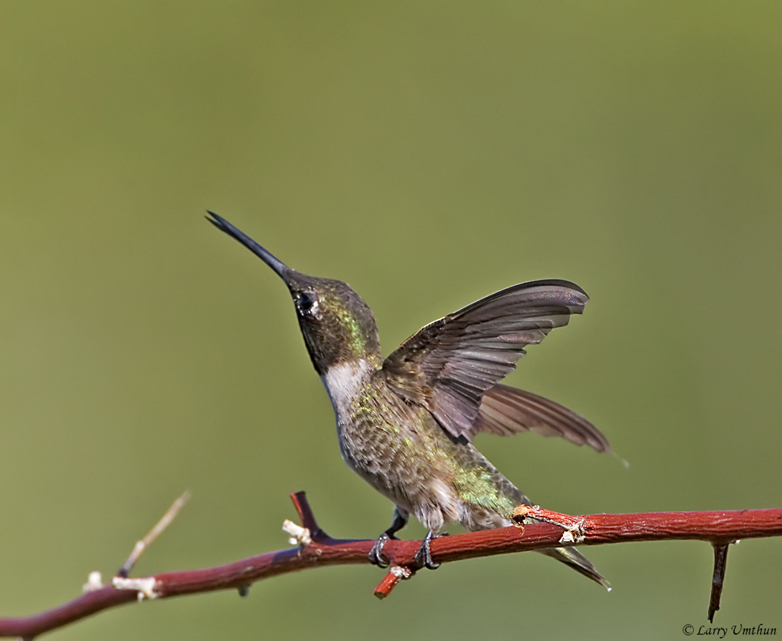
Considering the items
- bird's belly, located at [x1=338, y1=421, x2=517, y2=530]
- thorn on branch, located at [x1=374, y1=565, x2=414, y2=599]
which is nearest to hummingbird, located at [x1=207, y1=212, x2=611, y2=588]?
bird's belly, located at [x1=338, y1=421, x2=517, y2=530]

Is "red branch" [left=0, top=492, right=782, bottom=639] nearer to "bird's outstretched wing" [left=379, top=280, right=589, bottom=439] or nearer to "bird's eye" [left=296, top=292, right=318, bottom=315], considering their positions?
"bird's outstretched wing" [left=379, top=280, right=589, bottom=439]

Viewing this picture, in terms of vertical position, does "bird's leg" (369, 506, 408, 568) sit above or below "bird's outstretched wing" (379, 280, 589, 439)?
below

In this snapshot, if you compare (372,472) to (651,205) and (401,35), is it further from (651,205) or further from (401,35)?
(401,35)

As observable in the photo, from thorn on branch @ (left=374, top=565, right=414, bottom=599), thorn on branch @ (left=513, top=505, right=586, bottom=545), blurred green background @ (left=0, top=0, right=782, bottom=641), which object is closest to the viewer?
thorn on branch @ (left=513, top=505, right=586, bottom=545)

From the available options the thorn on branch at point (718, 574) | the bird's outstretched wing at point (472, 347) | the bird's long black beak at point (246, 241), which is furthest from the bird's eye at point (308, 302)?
the thorn on branch at point (718, 574)

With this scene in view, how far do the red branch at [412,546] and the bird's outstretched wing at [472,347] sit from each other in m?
0.63

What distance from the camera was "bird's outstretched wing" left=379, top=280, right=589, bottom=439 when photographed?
230 cm

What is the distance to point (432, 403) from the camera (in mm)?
2934

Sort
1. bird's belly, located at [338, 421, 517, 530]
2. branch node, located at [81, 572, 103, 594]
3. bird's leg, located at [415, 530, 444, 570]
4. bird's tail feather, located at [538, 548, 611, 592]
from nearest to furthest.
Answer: bird's leg, located at [415, 530, 444, 570]
branch node, located at [81, 572, 103, 594]
bird's tail feather, located at [538, 548, 611, 592]
bird's belly, located at [338, 421, 517, 530]

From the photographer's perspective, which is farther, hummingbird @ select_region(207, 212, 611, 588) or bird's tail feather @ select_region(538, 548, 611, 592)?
bird's tail feather @ select_region(538, 548, 611, 592)

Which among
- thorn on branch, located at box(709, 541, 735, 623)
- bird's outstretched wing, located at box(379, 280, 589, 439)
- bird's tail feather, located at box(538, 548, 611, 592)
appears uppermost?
bird's outstretched wing, located at box(379, 280, 589, 439)

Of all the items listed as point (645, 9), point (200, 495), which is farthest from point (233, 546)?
point (645, 9)

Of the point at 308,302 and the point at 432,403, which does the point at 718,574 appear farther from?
the point at 308,302

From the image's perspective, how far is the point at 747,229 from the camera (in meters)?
6.00
